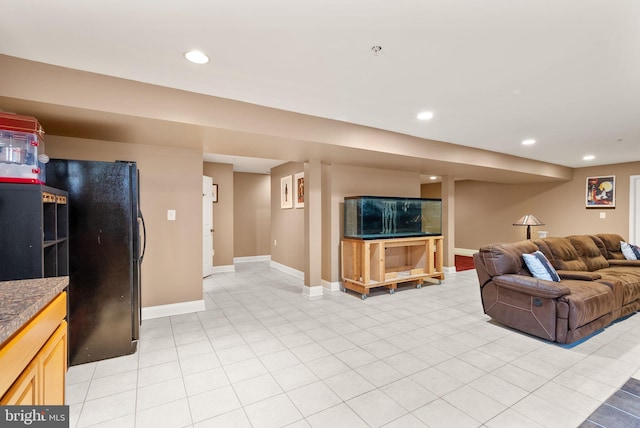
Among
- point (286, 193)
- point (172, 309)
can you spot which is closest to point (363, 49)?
point (172, 309)

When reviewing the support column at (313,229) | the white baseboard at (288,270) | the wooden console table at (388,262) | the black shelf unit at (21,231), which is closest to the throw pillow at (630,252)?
the wooden console table at (388,262)

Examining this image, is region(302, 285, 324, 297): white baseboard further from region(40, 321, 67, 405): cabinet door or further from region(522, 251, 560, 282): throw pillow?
region(40, 321, 67, 405): cabinet door

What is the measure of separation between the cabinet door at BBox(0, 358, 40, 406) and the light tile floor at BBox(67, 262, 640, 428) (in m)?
0.99

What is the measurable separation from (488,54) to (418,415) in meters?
2.43

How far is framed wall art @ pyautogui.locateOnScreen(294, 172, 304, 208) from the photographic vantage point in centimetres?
568

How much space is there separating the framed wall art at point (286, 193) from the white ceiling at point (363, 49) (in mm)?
2939

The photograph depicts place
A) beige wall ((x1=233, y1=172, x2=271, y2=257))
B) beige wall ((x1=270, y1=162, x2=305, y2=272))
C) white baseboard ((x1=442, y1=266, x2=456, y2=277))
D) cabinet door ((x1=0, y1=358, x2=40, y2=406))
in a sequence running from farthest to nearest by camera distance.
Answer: beige wall ((x1=233, y1=172, x2=271, y2=257)) < white baseboard ((x1=442, y1=266, x2=456, y2=277)) < beige wall ((x1=270, y1=162, x2=305, y2=272)) < cabinet door ((x1=0, y1=358, x2=40, y2=406))

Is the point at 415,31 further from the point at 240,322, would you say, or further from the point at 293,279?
the point at 293,279

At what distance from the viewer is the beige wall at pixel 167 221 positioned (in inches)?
138

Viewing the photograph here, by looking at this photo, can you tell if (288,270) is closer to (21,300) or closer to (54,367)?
(54,367)

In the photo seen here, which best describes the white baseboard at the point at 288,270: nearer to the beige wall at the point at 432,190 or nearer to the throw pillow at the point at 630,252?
the throw pillow at the point at 630,252

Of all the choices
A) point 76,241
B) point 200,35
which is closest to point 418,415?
point 200,35

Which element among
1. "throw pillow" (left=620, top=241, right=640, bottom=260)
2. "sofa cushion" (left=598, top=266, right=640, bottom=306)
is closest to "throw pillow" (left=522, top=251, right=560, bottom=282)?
"sofa cushion" (left=598, top=266, right=640, bottom=306)

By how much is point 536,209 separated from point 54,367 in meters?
9.22
